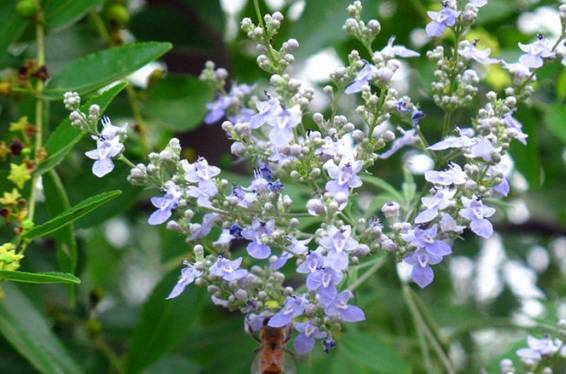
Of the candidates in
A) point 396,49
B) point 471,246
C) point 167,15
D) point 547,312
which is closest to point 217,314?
point 471,246

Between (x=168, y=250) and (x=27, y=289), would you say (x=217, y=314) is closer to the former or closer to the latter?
(x=168, y=250)

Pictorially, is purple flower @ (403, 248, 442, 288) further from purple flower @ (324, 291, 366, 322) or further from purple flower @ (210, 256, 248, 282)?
purple flower @ (210, 256, 248, 282)

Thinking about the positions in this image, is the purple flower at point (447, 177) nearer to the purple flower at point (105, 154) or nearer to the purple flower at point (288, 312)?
the purple flower at point (288, 312)

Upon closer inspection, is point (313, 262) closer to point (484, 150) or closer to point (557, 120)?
point (484, 150)

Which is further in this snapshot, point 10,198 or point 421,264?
point 10,198

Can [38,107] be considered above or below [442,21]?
below

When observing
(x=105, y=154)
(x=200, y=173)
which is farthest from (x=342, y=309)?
(x=105, y=154)

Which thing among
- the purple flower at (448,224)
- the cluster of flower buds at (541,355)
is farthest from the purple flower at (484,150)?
the cluster of flower buds at (541,355)
